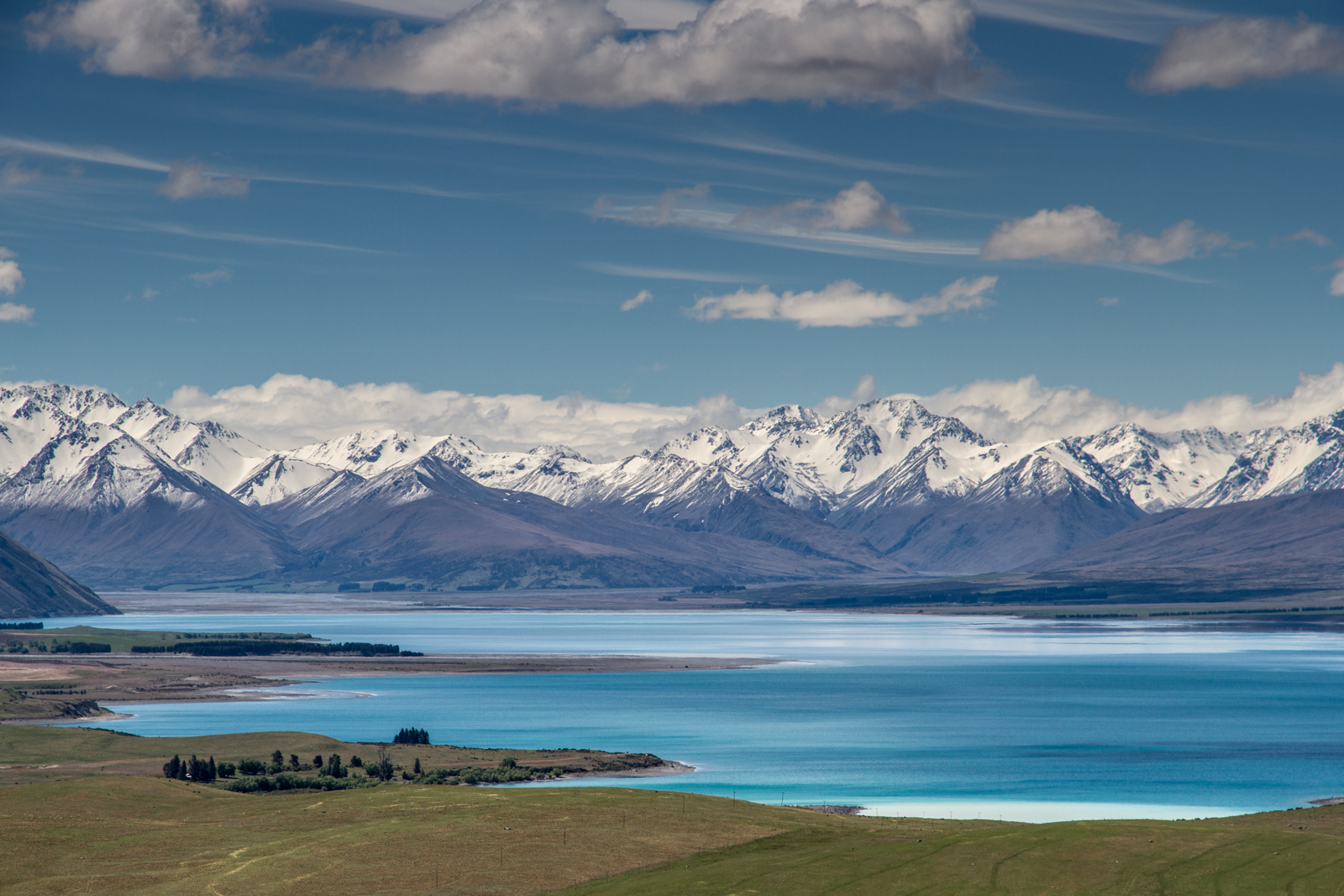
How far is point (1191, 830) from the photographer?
69188 mm

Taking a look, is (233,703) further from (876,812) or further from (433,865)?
(433,865)

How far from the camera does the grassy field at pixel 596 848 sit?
61.7m

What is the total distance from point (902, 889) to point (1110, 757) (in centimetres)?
8516

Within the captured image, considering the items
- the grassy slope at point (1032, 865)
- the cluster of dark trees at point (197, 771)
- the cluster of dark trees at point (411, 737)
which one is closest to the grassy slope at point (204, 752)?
the cluster of dark trees at point (411, 737)

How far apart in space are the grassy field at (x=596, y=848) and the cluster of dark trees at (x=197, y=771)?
1824 cm

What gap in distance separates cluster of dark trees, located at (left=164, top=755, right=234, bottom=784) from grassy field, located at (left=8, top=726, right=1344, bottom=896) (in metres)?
18.2

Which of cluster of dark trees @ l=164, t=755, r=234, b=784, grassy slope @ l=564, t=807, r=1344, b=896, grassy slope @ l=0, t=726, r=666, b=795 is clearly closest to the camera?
grassy slope @ l=564, t=807, r=1344, b=896

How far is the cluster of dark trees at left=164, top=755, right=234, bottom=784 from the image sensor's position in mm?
111688

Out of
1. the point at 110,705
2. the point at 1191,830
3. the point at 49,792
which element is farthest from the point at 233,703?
the point at 1191,830

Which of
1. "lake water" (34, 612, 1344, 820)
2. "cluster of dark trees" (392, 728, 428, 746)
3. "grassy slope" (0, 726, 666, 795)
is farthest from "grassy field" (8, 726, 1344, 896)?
"cluster of dark trees" (392, 728, 428, 746)

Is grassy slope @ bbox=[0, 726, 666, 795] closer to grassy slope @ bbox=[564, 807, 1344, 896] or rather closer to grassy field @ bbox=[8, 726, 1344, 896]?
grassy field @ bbox=[8, 726, 1344, 896]

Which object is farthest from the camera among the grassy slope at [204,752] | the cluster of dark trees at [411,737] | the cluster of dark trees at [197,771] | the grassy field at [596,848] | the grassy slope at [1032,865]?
the cluster of dark trees at [411,737]

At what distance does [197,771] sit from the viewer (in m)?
112

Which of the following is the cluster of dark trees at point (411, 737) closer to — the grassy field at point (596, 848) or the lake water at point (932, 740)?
the lake water at point (932, 740)
